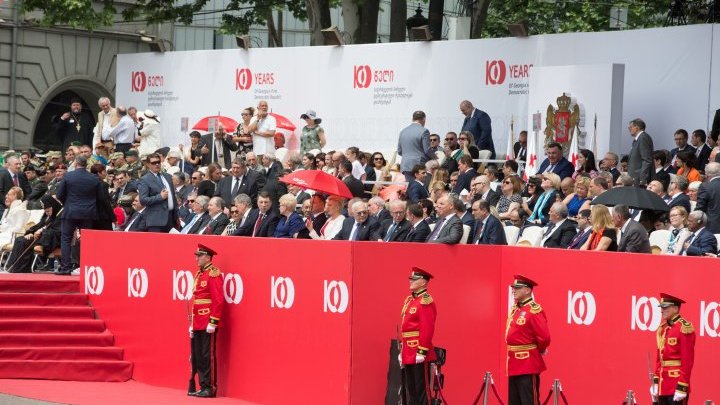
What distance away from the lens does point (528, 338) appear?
16.3 metres

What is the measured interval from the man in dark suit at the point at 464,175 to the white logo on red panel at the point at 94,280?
5.48m

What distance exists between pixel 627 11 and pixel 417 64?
856 inches

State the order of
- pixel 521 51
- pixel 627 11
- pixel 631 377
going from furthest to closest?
pixel 627 11 < pixel 521 51 < pixel 631 377

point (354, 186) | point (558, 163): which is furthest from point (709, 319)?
point (354, 186)

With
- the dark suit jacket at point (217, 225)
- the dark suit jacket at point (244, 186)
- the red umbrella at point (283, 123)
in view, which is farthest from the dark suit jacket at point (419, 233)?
the red umbrella at point (283, 123)

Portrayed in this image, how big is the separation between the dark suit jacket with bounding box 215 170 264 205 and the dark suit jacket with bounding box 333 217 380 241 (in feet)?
15.6

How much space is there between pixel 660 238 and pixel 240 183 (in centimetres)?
828

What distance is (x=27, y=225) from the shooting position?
25391 mm

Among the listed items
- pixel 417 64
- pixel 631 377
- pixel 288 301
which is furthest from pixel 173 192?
pixel 631 377

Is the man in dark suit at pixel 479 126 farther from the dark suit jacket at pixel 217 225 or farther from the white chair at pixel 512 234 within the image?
the dark suit jacket at pixel 217 225

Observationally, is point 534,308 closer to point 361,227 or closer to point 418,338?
point 418,338

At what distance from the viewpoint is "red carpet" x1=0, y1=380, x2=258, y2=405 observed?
1873cm

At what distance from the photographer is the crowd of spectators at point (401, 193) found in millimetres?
18531

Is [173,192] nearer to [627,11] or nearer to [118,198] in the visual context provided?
[118,198]
